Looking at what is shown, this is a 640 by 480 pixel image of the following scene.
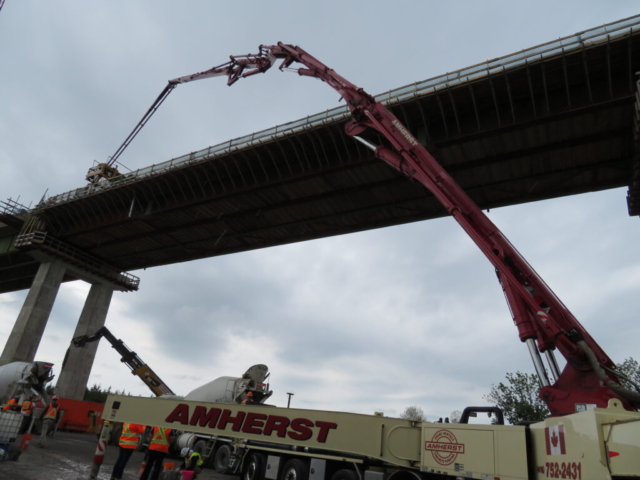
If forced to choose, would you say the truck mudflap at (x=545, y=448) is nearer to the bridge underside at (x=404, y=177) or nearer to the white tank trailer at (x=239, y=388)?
the white tank trailer at (x=239, y=388)

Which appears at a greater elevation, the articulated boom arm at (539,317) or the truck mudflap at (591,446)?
the articulated boom arm at (539,317)

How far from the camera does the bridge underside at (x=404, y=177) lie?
57.5 feet

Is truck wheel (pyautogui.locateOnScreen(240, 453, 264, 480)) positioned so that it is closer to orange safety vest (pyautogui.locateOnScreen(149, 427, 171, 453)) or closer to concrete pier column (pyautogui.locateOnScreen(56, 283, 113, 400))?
orange safety vest (pyautogui.locateOnScreen(149, 427, 171, 453))

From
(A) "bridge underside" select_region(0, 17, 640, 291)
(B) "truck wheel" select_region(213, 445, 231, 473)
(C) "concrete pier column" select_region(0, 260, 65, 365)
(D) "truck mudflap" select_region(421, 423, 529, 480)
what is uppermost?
(A) "bridge underside" select_region(0, 17, 640, 291)

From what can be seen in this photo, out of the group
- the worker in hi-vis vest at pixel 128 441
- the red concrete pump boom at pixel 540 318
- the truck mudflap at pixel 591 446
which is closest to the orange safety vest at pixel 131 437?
the worker in hi-vis vest at pixel 128 441

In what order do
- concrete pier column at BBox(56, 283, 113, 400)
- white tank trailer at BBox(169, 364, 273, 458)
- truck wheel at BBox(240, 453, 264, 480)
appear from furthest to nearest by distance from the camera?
concrete pier column at BBox(56, 283, 113, 400) < white tank trailer at BBox(169, 364, 273, 458) < truck wheel at BBox(240, 453, 264, 480)

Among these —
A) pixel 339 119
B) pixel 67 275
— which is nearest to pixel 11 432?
pixel 339 119

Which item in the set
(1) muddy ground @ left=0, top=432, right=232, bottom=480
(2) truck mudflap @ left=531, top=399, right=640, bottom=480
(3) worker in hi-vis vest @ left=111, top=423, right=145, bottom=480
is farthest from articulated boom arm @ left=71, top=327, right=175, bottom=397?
(2) truck mudflap @ left=531, top=399, right=640, bottom=480

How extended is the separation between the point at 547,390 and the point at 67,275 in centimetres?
4288

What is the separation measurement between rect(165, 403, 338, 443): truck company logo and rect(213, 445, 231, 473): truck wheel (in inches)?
130

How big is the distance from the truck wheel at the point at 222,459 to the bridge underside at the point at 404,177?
46.4 feet

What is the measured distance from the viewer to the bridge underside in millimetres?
17516

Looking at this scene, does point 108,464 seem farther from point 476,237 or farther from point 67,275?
point 67,275

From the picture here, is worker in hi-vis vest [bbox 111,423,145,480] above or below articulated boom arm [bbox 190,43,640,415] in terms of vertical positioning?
below
